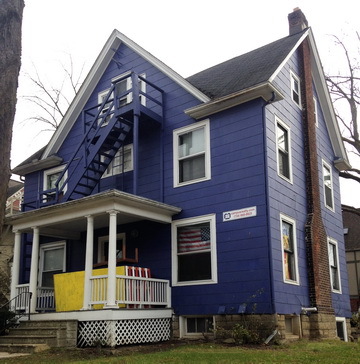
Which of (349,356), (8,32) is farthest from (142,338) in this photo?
(8,32)

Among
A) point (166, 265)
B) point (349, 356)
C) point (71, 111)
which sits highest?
point (71, 111)

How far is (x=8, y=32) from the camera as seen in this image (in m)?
5.73

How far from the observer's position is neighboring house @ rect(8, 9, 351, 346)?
11844 mm

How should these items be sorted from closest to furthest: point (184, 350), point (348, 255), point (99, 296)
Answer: point (184, 350) < point (99, 296) < point (348, 255)

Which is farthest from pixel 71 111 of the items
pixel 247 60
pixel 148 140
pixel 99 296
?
pixel 99 296

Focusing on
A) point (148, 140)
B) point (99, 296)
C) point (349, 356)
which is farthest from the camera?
point (148, 140)

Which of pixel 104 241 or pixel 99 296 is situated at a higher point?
pixel 104 241

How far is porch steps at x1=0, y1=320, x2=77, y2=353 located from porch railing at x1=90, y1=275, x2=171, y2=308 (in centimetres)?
84

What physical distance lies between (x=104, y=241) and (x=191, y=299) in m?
3.70

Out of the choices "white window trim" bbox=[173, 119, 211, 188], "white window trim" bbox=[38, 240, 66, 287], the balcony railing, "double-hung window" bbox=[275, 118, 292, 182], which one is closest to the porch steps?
the balcony railing

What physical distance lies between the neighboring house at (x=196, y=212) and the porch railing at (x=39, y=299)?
6 cm

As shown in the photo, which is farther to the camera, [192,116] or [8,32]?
[192,116]

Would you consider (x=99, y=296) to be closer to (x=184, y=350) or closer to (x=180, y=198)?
(x=184, y=350)

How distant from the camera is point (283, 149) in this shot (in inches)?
539
